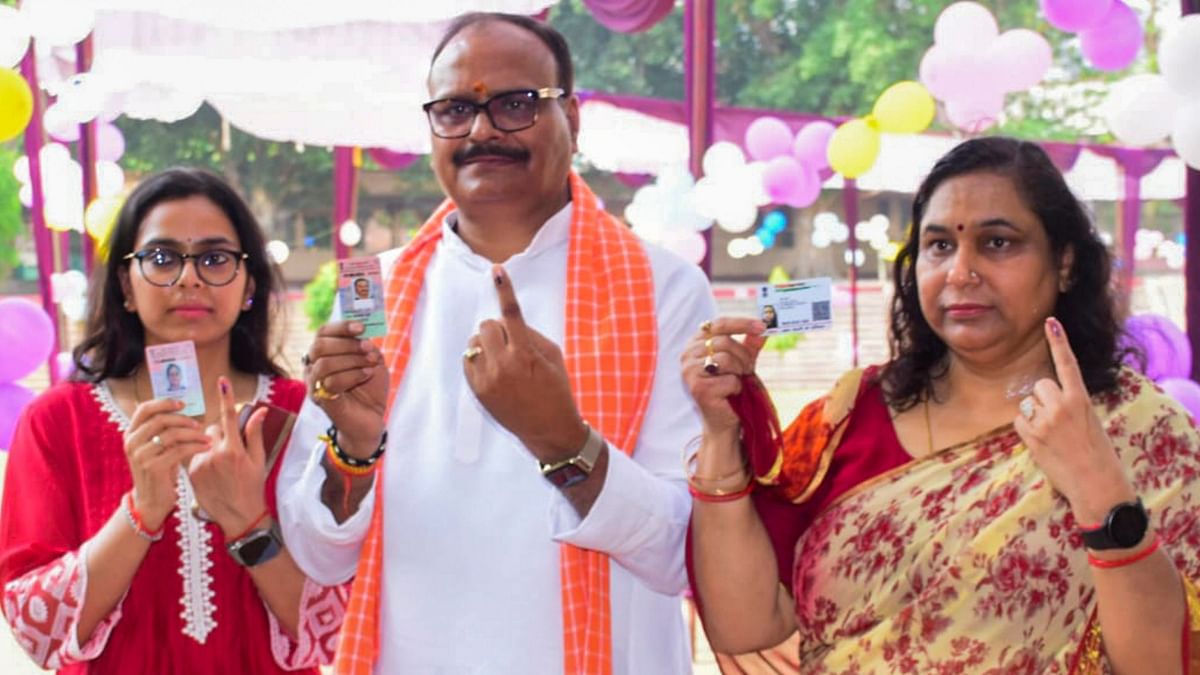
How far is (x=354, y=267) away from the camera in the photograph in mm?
1750

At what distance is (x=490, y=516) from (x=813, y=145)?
6.34 meters

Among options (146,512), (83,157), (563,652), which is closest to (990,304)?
(563,652)

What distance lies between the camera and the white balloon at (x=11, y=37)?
167 inches

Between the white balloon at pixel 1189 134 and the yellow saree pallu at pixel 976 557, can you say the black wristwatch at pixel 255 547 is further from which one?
the white balloon at pixel 1189 134

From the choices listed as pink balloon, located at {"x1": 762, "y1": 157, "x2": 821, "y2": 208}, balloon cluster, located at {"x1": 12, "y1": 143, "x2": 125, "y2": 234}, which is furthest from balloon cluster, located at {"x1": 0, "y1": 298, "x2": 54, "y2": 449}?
pink balloon, located at {"x1": 762, "y1": 157, "x2": 821, "y2": 208}

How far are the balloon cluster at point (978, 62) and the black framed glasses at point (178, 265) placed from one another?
4.49 m

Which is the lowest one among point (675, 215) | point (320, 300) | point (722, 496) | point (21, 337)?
point (320, 300)

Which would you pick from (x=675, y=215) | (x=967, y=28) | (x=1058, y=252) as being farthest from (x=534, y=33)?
(x=675, y=215)

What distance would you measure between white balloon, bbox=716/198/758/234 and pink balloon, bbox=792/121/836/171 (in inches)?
36.4

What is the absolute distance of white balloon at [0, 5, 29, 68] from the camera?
423 cm

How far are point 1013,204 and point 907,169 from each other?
7.54 m

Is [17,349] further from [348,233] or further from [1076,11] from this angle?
[1076,11]

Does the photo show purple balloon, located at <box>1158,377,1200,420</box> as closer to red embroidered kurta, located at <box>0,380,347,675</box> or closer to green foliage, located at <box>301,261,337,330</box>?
red embroidered kurta, located at <box>0,380,347,675</box>

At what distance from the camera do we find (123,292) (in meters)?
2.13
